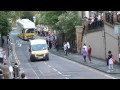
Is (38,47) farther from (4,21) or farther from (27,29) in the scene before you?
(27,29)

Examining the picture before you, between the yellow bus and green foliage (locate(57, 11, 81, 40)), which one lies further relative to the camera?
the yellow bus

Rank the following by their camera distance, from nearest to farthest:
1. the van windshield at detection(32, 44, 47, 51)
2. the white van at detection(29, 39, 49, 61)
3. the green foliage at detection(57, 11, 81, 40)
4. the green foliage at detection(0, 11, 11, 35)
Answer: the white van at detection(29, 39, 49, 61) → the van windshield at detection(32, 44, 47, 51) → the green foliage at detection(0, 11, 11, 35) → the green foliage at detection(57, 11, 81, 40)

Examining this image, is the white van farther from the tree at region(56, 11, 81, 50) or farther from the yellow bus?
the yellow bus

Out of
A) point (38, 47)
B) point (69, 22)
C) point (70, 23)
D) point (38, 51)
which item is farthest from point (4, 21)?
point (38, 51)

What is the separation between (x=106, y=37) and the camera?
140ft

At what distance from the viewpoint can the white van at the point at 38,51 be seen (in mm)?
45781

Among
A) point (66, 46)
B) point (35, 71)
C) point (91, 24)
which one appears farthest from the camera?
point (66, 46)

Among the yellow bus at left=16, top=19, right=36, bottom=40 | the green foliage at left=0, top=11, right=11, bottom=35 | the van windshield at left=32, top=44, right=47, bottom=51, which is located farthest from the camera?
the yellow bus at left=16, top=19, right=36, bottom=40

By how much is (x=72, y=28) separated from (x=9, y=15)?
24.6 ft

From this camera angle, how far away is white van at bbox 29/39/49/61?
150ft

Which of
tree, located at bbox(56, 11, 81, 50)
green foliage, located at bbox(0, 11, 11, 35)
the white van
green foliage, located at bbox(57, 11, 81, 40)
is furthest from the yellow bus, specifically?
the white van
